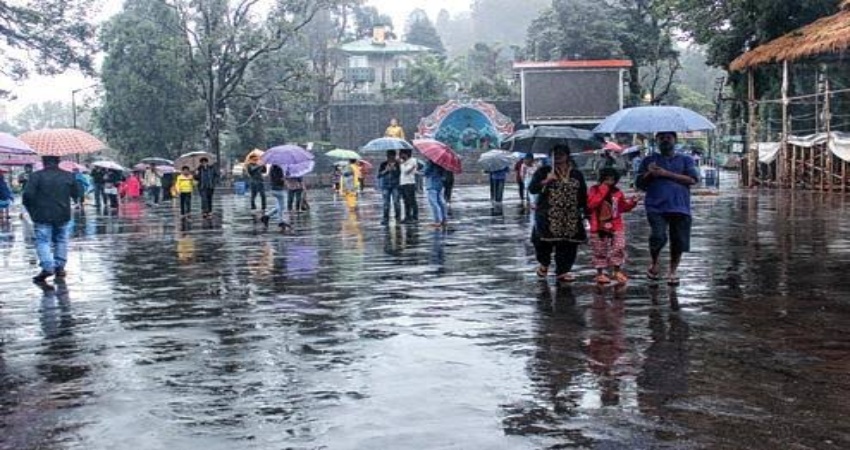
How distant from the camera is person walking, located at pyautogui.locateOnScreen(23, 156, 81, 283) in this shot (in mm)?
11344

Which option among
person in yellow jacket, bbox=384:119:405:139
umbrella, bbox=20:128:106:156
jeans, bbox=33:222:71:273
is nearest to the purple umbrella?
umbrella, bbox=20:128:106:156

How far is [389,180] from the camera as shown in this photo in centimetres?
1925

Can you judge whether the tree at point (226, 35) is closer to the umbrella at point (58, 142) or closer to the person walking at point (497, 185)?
the person walking at point (497, 185)

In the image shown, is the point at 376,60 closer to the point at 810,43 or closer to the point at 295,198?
the point at 295,198

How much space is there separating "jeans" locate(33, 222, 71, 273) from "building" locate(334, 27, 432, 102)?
54.4 metres

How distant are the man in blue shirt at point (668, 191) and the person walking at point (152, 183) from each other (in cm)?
2514

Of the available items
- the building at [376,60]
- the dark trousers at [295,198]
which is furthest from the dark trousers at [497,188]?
the building at [376,60]

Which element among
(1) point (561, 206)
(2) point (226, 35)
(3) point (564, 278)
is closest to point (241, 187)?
(2) point (226, 35)

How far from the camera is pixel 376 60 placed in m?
72.0

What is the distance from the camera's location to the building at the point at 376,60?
67.0 metres

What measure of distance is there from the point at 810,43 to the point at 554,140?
14160mm

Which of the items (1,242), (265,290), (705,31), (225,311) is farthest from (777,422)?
(705,31)

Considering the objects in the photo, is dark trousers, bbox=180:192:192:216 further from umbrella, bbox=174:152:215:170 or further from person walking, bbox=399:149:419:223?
person walking, bbox=399:149:419:223

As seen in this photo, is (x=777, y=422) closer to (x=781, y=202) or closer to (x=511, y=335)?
(x=511, y=335)
